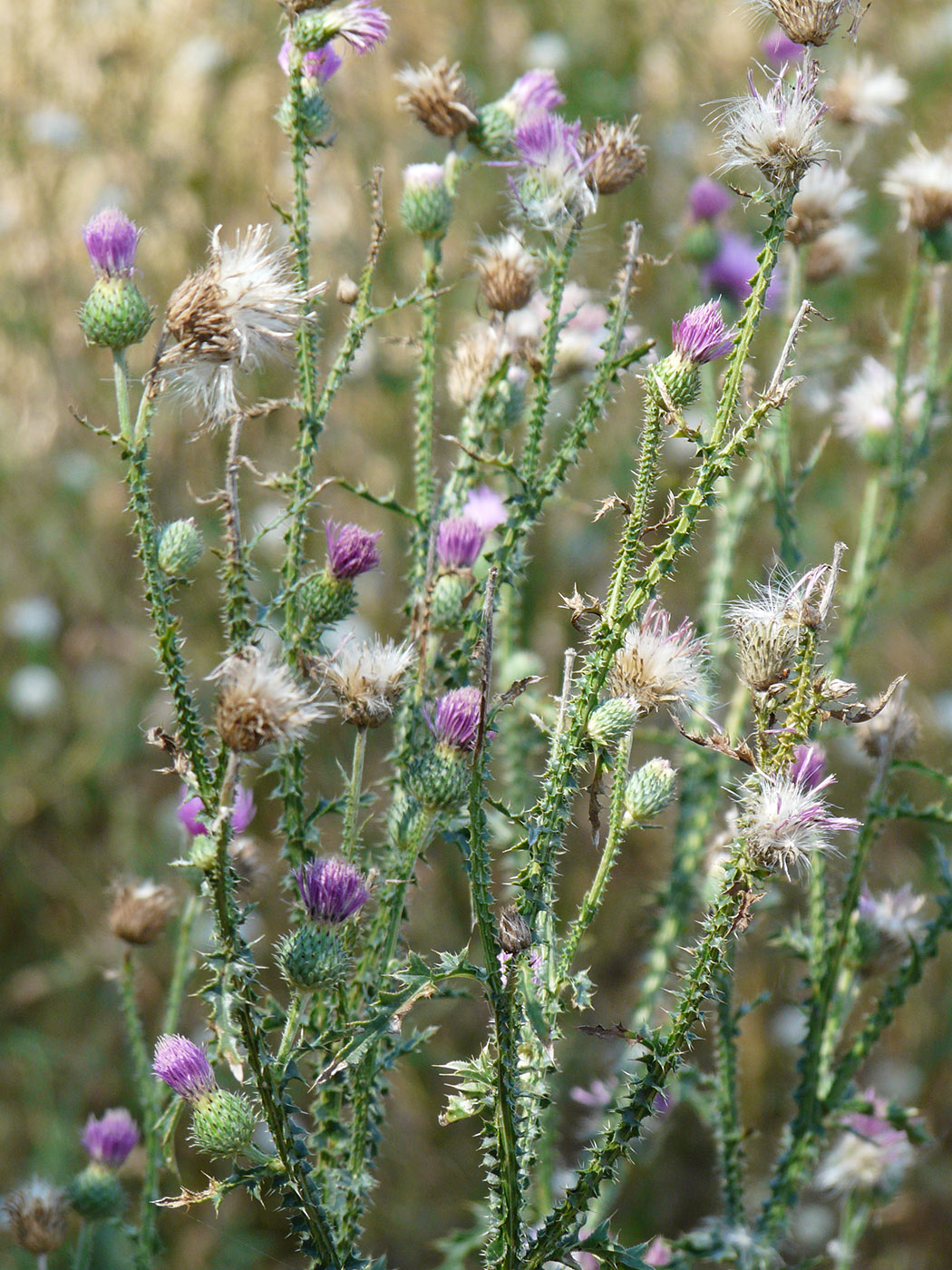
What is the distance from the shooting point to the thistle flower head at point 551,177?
1.34 m

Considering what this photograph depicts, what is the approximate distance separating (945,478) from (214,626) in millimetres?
2472

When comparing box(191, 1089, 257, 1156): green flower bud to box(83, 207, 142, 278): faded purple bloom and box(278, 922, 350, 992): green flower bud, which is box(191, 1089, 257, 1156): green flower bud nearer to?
box(278, 922, 350, 992): green flower bud

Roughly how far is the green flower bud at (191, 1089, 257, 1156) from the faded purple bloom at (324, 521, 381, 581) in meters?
0.51

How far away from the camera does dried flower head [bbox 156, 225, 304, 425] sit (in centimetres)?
108

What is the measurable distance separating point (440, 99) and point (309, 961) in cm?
101

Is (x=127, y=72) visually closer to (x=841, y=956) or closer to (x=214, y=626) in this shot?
(x=214, y=626)

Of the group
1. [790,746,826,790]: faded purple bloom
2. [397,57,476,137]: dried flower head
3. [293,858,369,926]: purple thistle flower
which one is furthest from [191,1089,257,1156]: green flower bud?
[397,57,476,137]: dried flower head

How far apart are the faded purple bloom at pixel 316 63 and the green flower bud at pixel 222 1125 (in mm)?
1014

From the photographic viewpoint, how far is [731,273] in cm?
229

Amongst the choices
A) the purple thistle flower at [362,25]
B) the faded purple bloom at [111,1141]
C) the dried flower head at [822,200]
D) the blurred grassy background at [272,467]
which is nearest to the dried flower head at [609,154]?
the purple thistle flower at [362,25]

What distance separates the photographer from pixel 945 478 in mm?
4039

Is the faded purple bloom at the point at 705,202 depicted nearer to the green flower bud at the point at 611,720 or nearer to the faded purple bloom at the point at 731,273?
the faded purple bloom at the point at 731,273

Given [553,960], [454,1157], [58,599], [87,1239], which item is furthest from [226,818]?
[58,599]

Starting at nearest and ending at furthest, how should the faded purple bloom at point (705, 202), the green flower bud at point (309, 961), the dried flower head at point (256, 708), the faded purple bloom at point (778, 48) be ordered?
the dried flower head at point (256, 708)
the green flower bud at point (309, 961)
the faded purple bloom at point (778, 48)
the faded purple bloom at point (705, 202)
